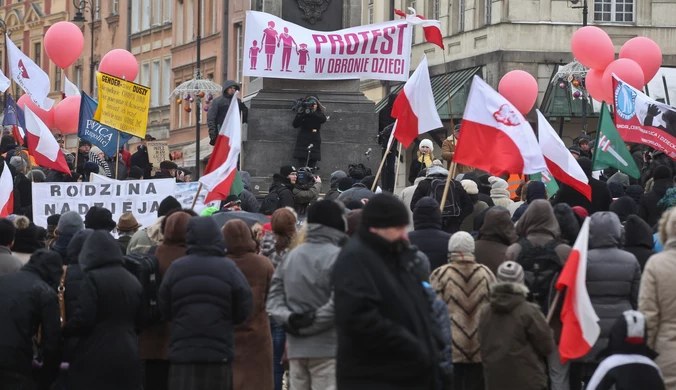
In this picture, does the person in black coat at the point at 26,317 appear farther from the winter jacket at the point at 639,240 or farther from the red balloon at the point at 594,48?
the red balloon at the point at 594,48

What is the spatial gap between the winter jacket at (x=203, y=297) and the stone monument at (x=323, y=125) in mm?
10878

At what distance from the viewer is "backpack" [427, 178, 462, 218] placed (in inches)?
645

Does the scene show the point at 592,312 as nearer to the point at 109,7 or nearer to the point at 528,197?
the point at 528,197

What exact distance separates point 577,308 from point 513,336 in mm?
703

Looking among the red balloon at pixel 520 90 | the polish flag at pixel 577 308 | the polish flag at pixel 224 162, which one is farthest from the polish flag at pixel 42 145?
the polish flag at pixel 577 308

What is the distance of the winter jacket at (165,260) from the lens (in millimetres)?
12430

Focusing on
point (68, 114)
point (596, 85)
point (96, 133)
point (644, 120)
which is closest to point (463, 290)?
point (644, 120)

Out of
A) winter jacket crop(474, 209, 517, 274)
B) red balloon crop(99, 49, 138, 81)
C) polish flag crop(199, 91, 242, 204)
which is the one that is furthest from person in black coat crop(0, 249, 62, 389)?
red balloon crop(99, 49, 138, 81)

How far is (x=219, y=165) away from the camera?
15.7 meters

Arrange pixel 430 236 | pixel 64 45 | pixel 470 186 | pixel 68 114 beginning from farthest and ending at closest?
pixel 64 45
pixel 68 114
pixel 470 186
pixel 430 236

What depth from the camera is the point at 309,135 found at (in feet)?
73.5

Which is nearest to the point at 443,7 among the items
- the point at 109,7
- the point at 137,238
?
the point at 109,7

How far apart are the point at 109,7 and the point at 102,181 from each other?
2070 inches

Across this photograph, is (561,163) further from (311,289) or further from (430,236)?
(311,289)
